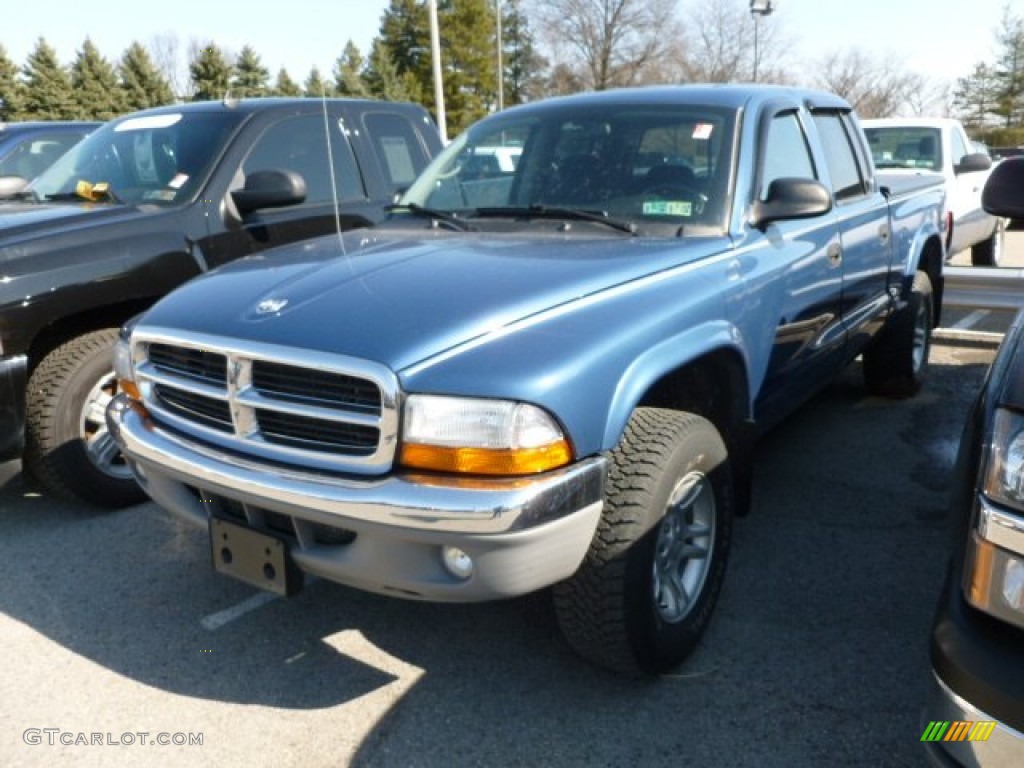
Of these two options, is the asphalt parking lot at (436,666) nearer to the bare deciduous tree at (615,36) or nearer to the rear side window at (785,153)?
the rear side window at (785,153)

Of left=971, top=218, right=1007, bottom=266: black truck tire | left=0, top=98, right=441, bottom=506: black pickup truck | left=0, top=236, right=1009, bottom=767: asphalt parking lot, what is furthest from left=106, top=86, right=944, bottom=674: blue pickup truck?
left=971, top=218, right=1007, bottom=266: black truck tire

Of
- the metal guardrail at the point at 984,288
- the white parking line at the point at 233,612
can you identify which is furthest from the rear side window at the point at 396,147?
the metal guardrail at the point at 984,288

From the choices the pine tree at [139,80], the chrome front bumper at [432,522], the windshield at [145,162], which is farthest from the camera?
the pine tree at [139,80]

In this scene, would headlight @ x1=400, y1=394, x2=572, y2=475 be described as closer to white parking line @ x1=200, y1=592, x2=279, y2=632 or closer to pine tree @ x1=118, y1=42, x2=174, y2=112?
white parking line @ x1=200, y1=592, x2=279, y2=632

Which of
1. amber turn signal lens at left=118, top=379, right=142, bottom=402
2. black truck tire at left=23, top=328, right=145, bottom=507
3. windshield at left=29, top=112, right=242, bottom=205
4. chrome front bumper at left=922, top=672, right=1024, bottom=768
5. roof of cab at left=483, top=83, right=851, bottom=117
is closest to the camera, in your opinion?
chrome front bumper at left=922, top=672, right=1024, bottom=768

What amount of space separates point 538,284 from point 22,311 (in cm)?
237

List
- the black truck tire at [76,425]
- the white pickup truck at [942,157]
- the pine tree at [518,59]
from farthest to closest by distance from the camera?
the pine tree at [518,59] → the white pickup truck at [942,157] → the black truck tire at [76,425]

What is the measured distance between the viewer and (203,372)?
2516 millimetres

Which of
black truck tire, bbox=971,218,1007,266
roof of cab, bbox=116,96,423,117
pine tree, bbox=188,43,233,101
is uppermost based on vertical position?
pine tree, bbox=188,43,233,101

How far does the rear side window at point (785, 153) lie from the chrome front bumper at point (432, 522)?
5.77 ft

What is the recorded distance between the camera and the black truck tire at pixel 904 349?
5094mm

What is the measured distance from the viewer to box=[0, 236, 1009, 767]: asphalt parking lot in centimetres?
243

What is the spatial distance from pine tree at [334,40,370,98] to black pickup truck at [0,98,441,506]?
3720cm

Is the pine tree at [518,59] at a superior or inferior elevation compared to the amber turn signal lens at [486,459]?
superior
